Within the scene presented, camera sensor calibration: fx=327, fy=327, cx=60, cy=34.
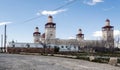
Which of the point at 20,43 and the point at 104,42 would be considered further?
the point at 104,42

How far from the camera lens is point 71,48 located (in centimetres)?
15662

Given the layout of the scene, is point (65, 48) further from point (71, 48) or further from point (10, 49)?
point (10, 49)

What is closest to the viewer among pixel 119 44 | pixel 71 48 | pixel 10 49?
pixel 10 49

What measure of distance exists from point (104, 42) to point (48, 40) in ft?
111

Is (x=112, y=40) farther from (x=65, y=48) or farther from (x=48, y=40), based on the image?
(x=65, y=48)

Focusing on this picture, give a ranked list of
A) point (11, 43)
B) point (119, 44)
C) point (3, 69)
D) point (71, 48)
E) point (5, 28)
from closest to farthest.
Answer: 1. point (3, 69)
2. point (5, 28)
3. point (11, 43)
4. point (71, 48)
5. point (119, 44)

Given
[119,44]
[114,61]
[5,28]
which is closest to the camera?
[114,61]

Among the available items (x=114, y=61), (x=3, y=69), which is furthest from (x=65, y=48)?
(x=3, y=69)

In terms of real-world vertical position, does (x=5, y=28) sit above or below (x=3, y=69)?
above

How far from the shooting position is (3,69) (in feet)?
76.6

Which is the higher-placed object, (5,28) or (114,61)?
(5,28)

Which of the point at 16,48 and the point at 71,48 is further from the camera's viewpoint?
the point at 71,48

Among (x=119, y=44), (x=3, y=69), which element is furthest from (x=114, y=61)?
(x=119, y=44)

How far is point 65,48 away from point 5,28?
52.5 metres
